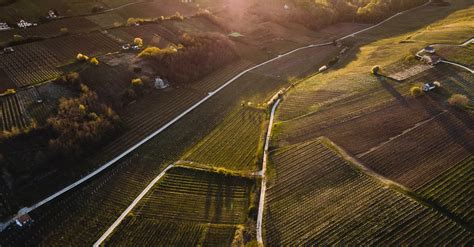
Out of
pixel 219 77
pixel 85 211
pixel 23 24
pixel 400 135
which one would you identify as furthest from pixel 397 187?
pixel 23 24

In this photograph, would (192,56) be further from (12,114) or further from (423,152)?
(423,152)

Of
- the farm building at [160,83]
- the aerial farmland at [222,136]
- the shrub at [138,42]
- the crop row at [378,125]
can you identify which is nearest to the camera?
the aerial farmland at [222,136]

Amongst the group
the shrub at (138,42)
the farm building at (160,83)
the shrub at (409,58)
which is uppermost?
the shrub at (138,42)

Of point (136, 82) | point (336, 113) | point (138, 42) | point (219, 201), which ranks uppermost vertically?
point (138, 42)

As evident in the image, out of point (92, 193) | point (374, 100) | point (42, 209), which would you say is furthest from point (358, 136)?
point (42, 209)

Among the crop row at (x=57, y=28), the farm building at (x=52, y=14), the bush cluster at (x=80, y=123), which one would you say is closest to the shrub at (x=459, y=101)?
the bush cluster at (x=80, y=123)

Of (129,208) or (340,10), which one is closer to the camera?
(129,208)

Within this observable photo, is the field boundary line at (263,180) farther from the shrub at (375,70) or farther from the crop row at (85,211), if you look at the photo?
the shrub at (375,70)

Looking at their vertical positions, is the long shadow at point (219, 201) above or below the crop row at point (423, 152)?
above
